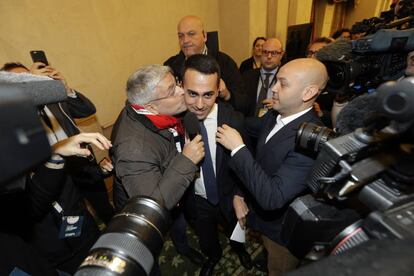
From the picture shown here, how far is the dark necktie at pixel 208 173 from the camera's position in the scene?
1.59 m

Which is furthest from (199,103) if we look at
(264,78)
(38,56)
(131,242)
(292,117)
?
(264,78)

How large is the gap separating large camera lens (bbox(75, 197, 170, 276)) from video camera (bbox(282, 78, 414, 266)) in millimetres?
370

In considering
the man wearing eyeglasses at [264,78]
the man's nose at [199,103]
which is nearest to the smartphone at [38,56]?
the man's nose at [199,103]

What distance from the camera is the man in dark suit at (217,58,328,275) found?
1146 mm

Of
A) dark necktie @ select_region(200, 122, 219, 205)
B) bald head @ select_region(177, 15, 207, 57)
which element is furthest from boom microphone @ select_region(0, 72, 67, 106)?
bald head @ select_region(177, 15, 207, 57)

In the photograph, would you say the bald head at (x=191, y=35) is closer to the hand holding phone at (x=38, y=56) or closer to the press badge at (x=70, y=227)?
the hand holding phone at (x=38, y=56)

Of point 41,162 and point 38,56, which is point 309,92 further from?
point 38,56

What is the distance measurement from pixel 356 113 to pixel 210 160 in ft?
3.63

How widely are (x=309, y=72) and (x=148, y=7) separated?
7.81 feet

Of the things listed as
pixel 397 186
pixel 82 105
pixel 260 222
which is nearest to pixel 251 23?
pixel 82 105

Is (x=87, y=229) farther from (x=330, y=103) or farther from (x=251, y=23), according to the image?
(x=251, y=23)

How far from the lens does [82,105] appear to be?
195 centimetres

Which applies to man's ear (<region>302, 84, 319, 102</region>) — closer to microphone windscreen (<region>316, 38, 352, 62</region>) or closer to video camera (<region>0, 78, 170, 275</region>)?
microphone windscreen (<region>316, 38, 352, 62</region>)

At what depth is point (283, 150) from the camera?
124 cm
